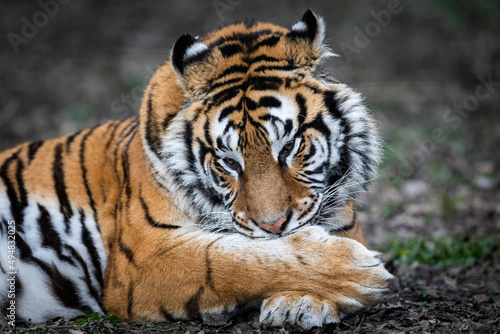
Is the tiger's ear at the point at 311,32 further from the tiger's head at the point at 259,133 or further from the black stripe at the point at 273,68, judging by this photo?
the black stripe at the point at 273,68

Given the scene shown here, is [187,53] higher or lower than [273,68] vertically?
higher

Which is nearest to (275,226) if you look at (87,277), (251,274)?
(251,274)

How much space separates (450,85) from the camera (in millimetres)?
9016

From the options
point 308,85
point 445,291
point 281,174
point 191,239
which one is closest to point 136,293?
point 191,239

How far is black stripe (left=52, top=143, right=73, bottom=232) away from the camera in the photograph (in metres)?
3.19

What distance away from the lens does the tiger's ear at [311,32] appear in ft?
9.51

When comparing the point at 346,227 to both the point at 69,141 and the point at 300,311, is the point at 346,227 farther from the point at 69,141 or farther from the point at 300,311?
the point at 69,141

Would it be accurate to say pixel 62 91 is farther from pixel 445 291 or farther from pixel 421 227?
pixel 445 291

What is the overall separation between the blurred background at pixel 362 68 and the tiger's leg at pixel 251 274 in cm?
346

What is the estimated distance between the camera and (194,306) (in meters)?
2.71

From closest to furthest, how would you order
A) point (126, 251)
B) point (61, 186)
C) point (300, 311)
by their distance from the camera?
point (300, 311) < point (126, 251) < point (61, 186)

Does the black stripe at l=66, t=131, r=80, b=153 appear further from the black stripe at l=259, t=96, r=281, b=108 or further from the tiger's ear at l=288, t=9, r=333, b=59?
the tiger's ear at l=288, t=9, r=333, b=59

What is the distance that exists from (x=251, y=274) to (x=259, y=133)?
2.15 feet

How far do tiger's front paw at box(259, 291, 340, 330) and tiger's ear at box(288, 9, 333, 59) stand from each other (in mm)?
1235
